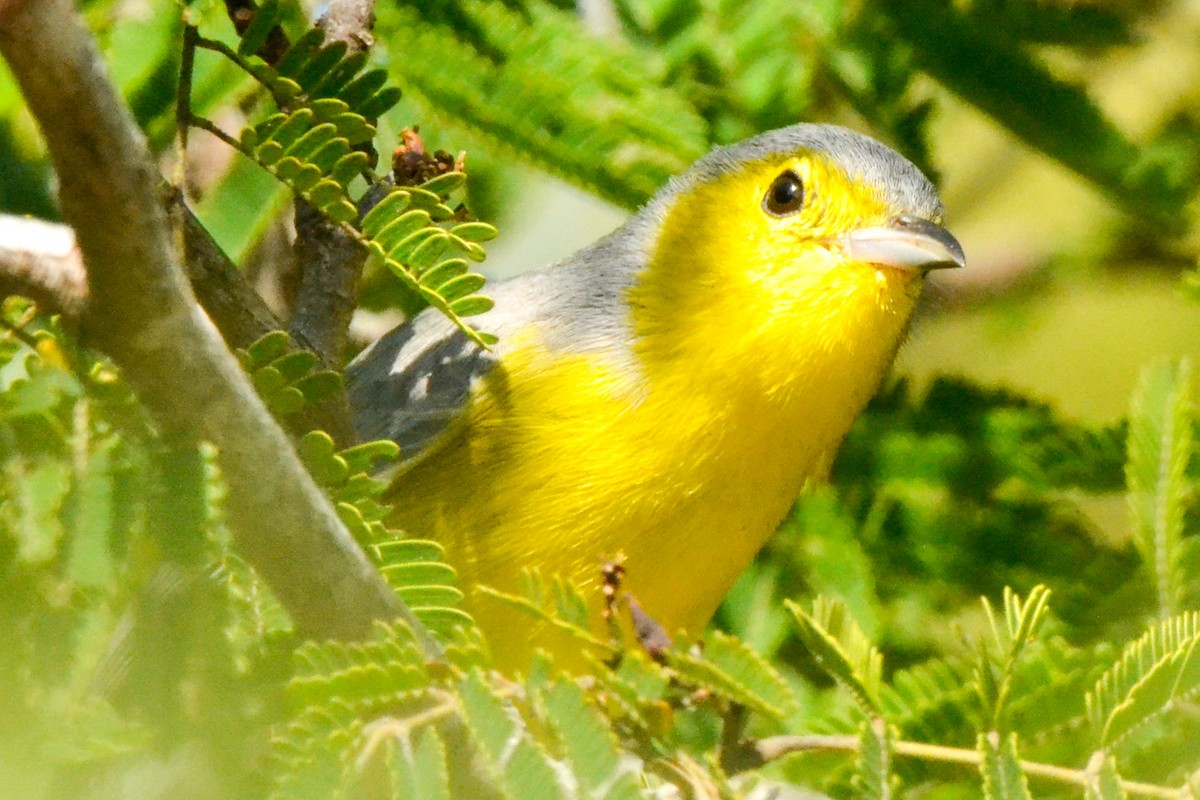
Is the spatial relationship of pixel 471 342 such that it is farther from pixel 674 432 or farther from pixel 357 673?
pixel 357 673

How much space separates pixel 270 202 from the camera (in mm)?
3549

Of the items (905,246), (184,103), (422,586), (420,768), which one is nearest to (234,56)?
(184,103)

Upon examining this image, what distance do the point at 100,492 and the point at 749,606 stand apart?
217 centimetres

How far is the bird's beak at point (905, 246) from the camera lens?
318 cm

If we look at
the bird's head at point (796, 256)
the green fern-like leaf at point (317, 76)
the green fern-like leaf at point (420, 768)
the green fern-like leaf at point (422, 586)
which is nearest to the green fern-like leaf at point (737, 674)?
the green fern-like leaf at point (420, 768)

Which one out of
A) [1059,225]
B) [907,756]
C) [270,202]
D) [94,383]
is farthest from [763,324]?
[1059,225]

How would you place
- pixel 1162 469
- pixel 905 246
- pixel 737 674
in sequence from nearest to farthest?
pixel 737 674
pixel 1162 469
pixel 905 246

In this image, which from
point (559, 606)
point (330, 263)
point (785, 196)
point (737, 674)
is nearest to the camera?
point (737, 674)

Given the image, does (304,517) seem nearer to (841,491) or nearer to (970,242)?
(841,491)

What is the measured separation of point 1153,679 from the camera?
2.24 metres

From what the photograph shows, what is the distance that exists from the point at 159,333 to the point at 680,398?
1545mm

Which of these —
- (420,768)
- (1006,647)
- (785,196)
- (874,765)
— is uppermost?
(785,196)

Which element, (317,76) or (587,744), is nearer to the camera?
(587,744)

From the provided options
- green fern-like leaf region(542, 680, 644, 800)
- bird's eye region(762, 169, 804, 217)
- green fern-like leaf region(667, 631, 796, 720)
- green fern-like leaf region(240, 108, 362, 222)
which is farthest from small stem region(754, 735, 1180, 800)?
bird's eye region(762, 169, 804, 217)
